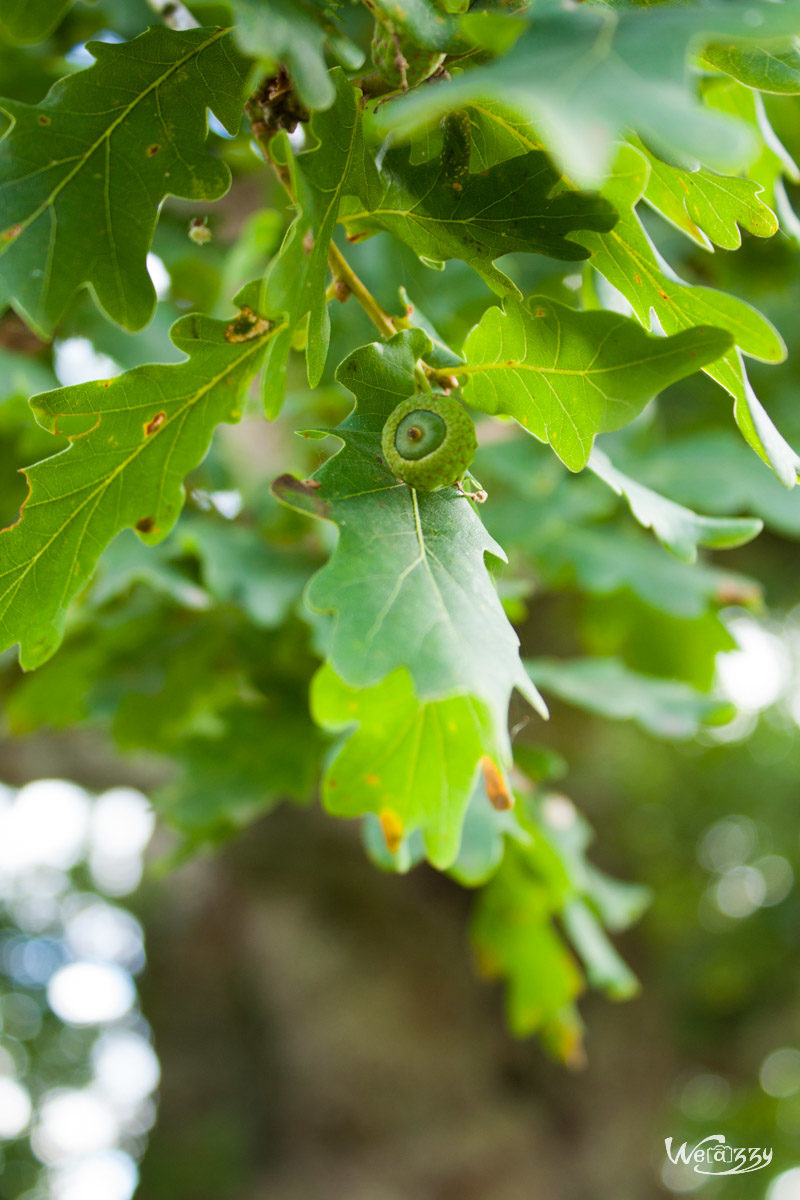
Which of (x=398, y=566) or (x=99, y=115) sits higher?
(x=99, y=115)

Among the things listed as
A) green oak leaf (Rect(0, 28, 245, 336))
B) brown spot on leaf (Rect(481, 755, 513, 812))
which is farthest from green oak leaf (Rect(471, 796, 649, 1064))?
green oak leaf (Rect(0, 28, 245, 336))

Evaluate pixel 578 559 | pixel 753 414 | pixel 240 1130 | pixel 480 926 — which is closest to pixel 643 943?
pixel 240 1130

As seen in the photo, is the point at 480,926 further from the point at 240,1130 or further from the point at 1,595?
the point at 240,1130

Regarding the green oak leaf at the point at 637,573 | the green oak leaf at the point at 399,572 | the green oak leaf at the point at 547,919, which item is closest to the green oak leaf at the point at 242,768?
the green oak leaf at the point at 547,919

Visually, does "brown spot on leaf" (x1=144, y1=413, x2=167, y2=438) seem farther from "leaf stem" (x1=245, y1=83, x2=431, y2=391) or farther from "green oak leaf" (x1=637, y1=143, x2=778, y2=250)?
"green oak leaf" (x1=637, y1=143, x2=778, y2=250)

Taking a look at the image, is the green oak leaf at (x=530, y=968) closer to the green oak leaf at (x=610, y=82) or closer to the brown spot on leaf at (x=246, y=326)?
the brown spot on leaf at (x=246, y=326)

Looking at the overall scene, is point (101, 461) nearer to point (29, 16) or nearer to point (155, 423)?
point (155, 423)
